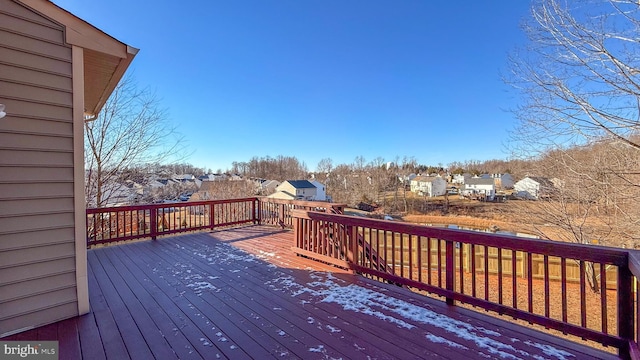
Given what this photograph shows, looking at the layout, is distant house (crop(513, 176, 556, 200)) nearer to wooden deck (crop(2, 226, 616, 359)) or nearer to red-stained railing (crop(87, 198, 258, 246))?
wooden deck (crop(2, 226, 616, 359))

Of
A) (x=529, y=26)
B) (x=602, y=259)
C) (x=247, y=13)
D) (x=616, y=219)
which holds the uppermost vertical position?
(x=247, y=13)

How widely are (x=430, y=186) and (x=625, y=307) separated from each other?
113ft

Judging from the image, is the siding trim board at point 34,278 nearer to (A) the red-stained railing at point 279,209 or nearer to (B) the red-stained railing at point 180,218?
(B) the red-stained railing at point 180,218

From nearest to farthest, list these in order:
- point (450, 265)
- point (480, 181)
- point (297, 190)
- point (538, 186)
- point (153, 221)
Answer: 1. point (450, 265)
2. point (153, 221)
3. point (538, 186)
4. point (297, 190)
5. point (480, 181)

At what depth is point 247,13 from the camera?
7645mm

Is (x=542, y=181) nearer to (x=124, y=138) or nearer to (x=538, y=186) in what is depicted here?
(x=538, y=186)

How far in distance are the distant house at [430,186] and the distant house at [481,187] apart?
293 centimetres

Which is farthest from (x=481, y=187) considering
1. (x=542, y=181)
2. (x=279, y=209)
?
(x=279, y=209)

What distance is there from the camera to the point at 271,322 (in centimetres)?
240

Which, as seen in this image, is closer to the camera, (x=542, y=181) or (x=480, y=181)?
(x=542, y=181)

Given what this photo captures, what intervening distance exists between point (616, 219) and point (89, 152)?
13.6 meters

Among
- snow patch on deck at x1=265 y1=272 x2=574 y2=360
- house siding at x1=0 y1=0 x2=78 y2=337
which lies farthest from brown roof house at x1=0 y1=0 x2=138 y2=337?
snow patch on deck at x1=265 y1=272 x2=574 y2=360

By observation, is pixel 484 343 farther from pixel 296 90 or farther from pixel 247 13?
pixel 296 90

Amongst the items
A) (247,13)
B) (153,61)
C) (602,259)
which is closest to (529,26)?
(602,259)
